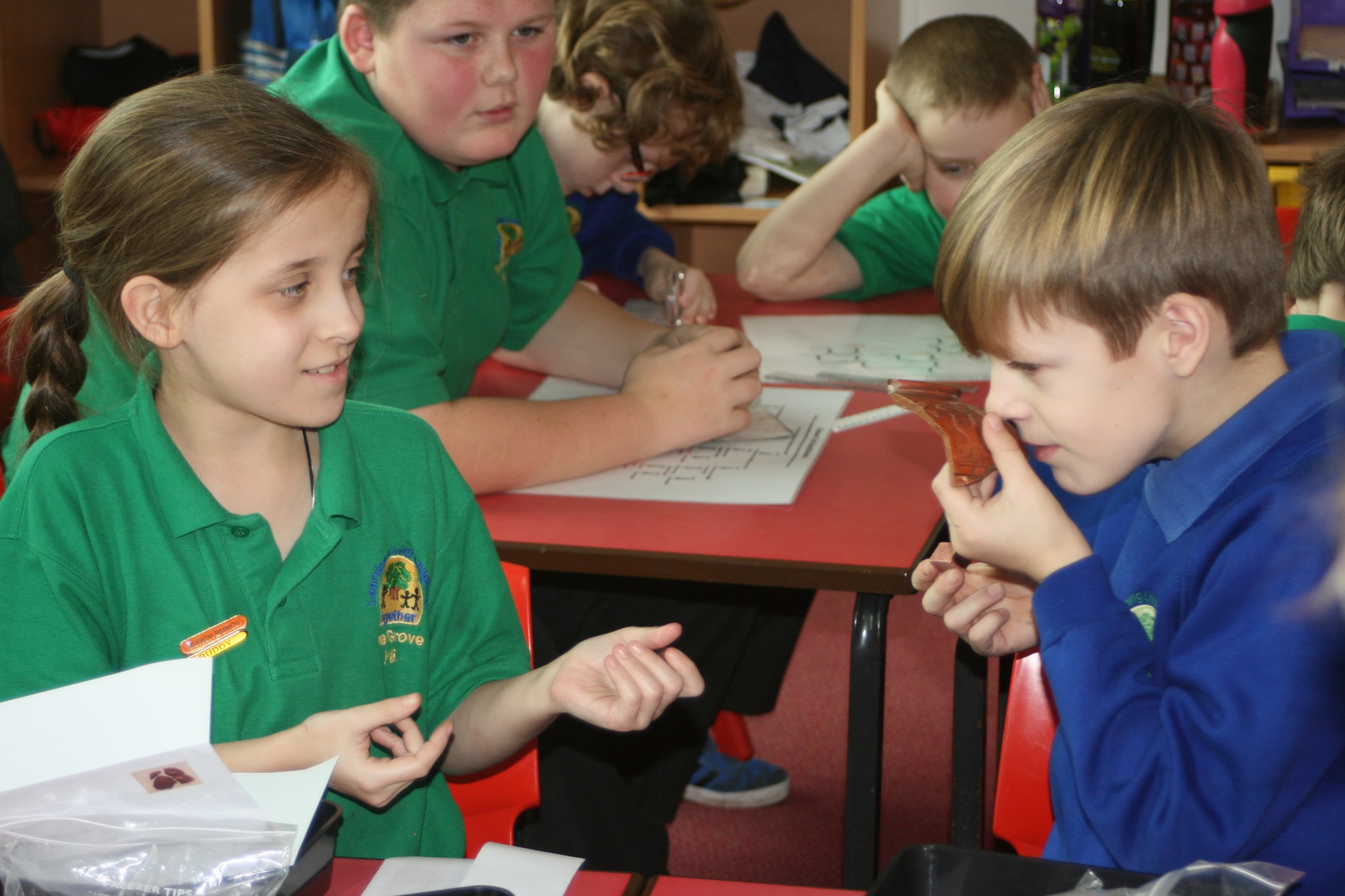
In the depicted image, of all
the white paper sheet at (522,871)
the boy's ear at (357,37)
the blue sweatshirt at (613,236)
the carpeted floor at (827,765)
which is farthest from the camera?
the blue sweatshirt at (613,236)

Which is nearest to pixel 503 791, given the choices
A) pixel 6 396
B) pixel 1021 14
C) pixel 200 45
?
pixel 6 396

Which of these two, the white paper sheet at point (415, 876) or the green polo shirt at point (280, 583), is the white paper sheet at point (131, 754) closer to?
the white paper sheet at point (415, 876)

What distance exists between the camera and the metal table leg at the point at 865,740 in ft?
3.99

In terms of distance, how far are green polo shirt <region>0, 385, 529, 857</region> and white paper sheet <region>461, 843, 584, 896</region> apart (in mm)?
291

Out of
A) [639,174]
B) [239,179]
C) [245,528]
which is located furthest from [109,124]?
[639,174]

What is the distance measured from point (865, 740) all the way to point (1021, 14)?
260cm

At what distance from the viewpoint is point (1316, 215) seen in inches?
49.9

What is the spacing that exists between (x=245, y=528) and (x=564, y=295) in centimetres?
98

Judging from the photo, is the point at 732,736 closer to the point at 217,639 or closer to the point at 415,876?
the point at 217,639

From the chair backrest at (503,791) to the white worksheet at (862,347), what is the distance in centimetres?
71

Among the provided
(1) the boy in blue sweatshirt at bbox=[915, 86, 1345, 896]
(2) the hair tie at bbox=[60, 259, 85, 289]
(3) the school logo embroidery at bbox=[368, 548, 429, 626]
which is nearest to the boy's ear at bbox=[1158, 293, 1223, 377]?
(1) the boy in blue sweatshirt at bbox=[915, 86, 1345, 896]

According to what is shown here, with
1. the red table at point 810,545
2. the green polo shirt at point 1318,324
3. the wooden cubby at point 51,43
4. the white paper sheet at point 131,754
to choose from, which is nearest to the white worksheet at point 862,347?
the red table at point 810,545

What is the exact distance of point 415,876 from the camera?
0.75m

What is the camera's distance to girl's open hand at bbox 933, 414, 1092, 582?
36.3 inches
